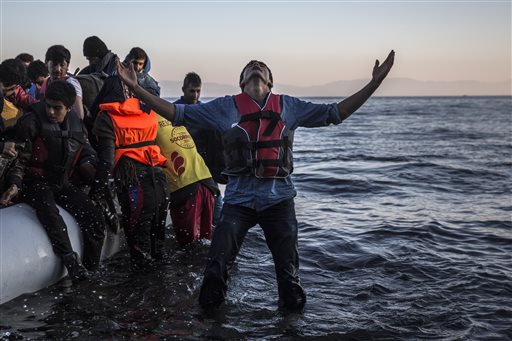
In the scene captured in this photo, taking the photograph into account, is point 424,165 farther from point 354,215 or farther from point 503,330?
point 503,330

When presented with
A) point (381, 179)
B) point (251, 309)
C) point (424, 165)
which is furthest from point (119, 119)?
point (424, 165)

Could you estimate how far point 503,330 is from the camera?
5254mm

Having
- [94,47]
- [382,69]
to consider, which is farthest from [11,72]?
[382,69]

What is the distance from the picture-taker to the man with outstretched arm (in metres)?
4.93

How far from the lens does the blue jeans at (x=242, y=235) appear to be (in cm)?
500

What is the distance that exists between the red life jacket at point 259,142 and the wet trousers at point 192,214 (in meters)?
2.18

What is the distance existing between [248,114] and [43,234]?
2412 mm

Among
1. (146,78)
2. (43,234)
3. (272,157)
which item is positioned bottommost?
(43,234)

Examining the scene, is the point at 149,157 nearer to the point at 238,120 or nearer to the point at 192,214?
the point at 192,214

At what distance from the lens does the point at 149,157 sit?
6324 millimetres

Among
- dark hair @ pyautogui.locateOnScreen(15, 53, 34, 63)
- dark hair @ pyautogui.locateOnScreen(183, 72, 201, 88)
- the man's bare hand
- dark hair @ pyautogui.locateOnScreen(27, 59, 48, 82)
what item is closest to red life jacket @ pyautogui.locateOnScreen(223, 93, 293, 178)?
the man's bare hand

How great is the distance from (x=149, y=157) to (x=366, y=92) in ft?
8.31

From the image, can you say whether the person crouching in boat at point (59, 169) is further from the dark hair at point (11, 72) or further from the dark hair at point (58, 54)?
the dark hair at point (58, 54)

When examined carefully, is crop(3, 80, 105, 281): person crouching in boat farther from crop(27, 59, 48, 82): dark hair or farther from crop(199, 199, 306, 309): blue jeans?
A: crop(27, 59, 48, 82): dark hair
